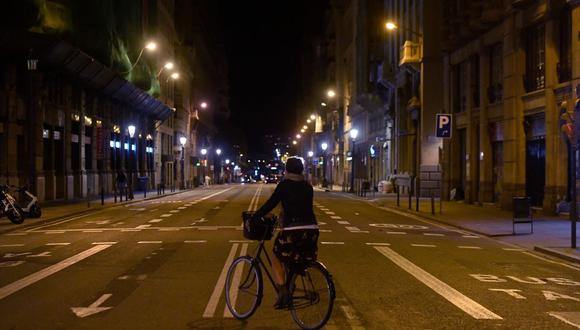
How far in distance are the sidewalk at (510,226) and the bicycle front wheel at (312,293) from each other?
9022mm

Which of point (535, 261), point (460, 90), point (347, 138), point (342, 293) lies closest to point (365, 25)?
point (347, 138)

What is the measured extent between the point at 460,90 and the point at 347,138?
47.6 m

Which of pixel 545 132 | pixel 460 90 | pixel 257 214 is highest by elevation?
pixel 460 90

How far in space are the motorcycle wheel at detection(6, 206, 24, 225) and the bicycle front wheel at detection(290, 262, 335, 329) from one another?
1810cm

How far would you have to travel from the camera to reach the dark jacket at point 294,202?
8078mm

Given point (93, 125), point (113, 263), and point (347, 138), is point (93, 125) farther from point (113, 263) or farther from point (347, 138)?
point (347, 138)

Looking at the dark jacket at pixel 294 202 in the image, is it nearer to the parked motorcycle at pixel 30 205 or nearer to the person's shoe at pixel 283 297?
the person's shoe at pixel 283 297

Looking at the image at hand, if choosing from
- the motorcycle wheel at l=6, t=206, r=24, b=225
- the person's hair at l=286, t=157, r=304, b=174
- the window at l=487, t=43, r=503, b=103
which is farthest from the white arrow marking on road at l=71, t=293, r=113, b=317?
the window at l=487, t=43, r=503, b=103

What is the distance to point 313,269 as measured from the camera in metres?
8.04

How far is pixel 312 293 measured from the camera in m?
8.05

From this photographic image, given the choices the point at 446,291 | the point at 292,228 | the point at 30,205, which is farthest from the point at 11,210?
the point at 292,228

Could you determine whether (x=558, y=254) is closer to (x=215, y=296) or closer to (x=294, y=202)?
(x=215, y=296)

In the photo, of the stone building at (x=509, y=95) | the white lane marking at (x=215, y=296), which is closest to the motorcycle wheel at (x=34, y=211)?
the white lane marking at (x=215, y=296)

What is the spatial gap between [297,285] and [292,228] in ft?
2.24
